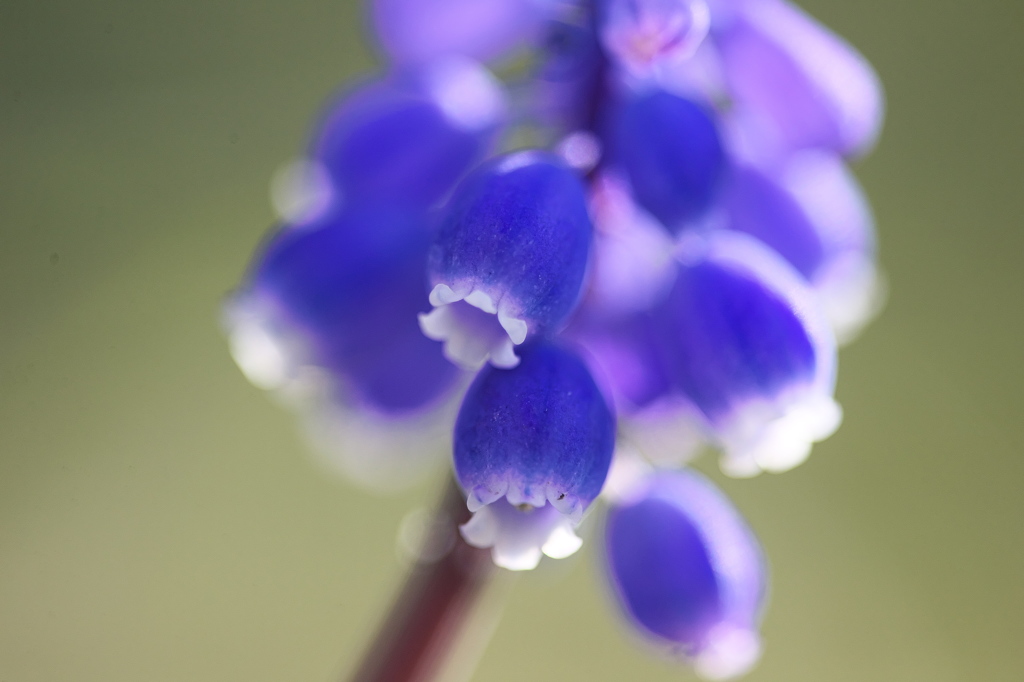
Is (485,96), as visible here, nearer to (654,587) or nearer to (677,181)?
(677,181)

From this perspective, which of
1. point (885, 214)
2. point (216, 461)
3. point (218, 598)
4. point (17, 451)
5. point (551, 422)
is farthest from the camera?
point (885, 214)

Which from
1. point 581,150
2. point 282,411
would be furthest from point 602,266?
point 282,411

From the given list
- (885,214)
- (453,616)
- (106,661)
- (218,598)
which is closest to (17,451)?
(106,661)

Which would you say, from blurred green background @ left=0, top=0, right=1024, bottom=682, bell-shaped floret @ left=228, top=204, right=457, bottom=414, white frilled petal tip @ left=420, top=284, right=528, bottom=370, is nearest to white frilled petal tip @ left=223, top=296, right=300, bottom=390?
bell-shaped floret @ left=228, top=204, right=457, bottom=414

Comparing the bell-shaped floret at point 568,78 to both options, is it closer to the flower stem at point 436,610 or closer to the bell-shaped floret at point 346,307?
the bell-shaped floret at point 346,307

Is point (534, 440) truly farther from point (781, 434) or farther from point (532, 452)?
point (781, 434)

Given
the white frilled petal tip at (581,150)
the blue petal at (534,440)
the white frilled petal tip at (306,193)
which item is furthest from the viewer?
the white frilled petal tip at (306,193)

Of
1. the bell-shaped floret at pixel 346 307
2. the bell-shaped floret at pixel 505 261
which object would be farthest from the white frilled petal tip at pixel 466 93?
the bell-shaped floret at pixel 505 261
